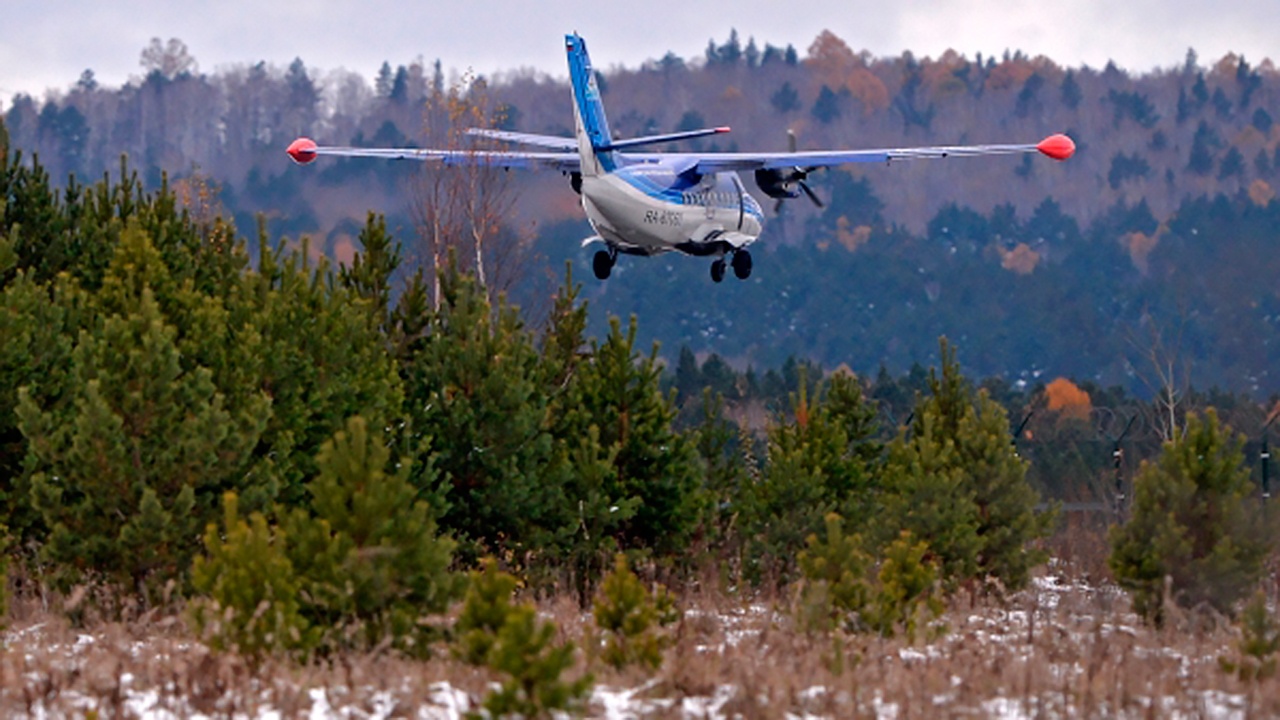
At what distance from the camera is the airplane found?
33906 millimetres

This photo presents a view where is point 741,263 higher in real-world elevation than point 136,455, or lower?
higher

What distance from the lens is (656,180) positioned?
3431cm

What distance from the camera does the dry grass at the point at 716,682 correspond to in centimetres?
1206

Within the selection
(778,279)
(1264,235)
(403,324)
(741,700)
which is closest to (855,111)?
(778,279)

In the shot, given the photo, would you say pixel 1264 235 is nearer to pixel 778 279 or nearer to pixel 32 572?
pixel 778 279

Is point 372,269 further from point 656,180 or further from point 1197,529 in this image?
point 1197,529

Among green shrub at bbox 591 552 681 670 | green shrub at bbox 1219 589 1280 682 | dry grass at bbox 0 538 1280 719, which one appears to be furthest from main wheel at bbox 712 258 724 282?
green shrub at bbox 591 552 681 670

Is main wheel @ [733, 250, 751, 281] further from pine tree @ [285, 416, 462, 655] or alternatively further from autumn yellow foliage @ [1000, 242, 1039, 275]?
autumn yellow foliage @ [1000, 242, 1039, 275]

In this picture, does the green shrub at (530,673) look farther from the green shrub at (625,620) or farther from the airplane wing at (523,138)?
the airplane wing at (523,138)

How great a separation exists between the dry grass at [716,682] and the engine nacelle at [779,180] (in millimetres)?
21938

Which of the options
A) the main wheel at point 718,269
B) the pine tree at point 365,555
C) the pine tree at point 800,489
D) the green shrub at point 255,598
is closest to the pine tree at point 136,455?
the green shrub at point 255,598

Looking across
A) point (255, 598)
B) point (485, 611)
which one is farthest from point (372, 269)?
point (485, 611)

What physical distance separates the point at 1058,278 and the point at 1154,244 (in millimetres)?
6907

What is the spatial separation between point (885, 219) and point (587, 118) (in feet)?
340
